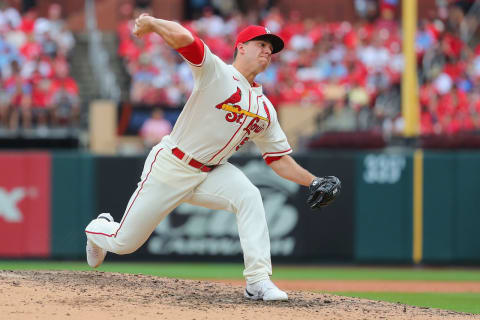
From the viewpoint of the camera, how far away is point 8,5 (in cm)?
2023

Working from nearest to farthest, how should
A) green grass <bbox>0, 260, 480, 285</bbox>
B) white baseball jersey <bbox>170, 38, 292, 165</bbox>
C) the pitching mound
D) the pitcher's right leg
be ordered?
1. the pitching mound
2. white baseball jersey <bbox>170, 38, 292, 165</bbox>
3. the pitcher's right leg
4. green grass <bbox>0, 260, 480, 285</bbox>

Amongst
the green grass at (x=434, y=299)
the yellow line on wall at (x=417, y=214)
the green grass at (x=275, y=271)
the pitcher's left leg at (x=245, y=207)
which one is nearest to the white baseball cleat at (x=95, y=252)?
the pitcher's left leg at (x=245, y=207)

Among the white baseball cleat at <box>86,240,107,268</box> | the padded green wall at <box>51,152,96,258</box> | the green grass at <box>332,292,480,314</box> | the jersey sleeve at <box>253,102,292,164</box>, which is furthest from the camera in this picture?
the padded green wall at <box>51,152,96,258</box>

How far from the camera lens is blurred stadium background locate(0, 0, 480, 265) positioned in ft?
40.8

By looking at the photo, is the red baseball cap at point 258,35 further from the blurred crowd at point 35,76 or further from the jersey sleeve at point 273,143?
the blurred crowd at point 35,76

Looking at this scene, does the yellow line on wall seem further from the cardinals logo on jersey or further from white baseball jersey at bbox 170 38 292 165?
the cardinals logo on jersey

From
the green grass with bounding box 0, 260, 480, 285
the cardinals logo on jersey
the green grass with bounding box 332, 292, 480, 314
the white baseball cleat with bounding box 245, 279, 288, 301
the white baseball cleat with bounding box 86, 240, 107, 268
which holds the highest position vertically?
the cardinals logo on jersey

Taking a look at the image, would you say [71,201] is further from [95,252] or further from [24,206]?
[95,252]

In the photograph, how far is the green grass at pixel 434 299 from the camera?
26.1ft

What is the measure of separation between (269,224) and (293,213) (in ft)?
1.27

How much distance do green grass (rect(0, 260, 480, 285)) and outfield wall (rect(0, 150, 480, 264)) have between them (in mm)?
177

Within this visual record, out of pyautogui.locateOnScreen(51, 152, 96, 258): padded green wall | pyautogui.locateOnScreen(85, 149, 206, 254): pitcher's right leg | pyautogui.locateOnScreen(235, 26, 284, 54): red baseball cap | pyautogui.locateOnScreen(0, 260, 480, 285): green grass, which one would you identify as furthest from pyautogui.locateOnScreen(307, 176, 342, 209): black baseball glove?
pyautogui.locateOnScreen(51, 152, 96, 258): padded green wall

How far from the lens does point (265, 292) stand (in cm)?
632

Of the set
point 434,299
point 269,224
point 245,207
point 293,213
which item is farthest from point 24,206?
point 245,207
